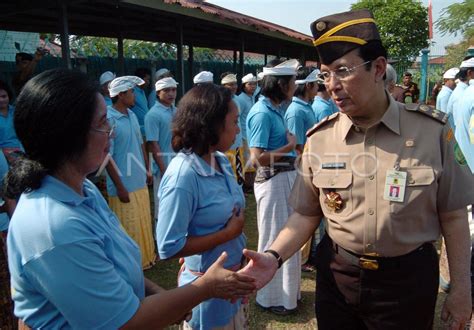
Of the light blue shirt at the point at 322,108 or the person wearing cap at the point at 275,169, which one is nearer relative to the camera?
the person wearing cap at the point at 275,169

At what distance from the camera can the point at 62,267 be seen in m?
1.09

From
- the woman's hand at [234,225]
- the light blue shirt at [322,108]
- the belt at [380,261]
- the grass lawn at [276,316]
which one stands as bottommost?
the grass lawn at [276,316]

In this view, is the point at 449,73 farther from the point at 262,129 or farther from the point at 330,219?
the point at 330,219

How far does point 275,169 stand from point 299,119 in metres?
0.82

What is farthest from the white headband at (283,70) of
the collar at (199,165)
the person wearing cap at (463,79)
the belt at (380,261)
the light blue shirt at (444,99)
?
the light blue shirt at (444,99)

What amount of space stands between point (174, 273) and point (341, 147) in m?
3.07

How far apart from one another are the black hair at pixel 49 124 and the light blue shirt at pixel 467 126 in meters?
3.95

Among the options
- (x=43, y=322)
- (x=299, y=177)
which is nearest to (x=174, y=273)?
(x=299, y=177)

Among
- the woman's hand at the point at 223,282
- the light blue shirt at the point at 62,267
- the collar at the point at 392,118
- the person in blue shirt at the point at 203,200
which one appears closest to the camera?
the light blue shirt at the point at 62,267

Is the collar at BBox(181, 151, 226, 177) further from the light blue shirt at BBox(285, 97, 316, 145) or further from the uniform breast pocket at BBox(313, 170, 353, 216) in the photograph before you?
the light blue shirt at BBox(285, 97, 316, 145)

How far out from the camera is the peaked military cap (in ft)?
5.80

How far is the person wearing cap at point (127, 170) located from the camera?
4156 millimetres

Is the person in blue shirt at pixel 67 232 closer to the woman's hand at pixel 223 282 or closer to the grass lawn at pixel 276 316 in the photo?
the woman's hand at pixel 223 282

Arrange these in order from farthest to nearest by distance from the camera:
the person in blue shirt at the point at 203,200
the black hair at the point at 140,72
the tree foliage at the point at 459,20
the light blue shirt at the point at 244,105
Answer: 1. the tree foliage at the point at 459,20
2. the black hair at the point at 140,72
3. the light blue shirt at the point at 244,105
4. the person in blue shirt at the point at 203,200
